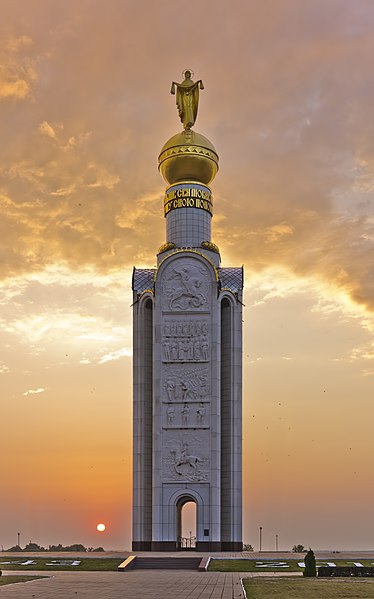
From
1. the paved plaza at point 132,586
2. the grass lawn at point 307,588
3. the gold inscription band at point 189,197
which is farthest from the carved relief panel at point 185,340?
the grass lawn at point 307,588

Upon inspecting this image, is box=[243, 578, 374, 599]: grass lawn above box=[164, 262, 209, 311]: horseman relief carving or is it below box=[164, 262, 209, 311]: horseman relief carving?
below

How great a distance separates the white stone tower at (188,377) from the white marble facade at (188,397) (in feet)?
0.18

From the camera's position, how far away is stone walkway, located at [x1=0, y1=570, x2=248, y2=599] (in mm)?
20016

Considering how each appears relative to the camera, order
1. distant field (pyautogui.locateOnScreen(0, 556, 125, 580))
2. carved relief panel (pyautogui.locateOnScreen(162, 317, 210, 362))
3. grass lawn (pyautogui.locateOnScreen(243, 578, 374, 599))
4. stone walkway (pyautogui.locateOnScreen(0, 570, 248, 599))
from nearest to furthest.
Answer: grass lawn (pyautogui.locateOnScreen(243, 578, 374, 599)), stone walkway (pyautogui.locateOnScreen(0, 570, 248, 599)), distant field (pyautogui.locateOnScreen(0, 556, 125, 580)), carved relief panel (pyautogui.locateOnScreen(162, 317, 210, 362))

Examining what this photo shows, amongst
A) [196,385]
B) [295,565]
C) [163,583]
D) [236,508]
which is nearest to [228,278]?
[196,385]

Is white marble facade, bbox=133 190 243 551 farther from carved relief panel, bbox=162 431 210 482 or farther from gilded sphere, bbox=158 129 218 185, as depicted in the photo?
gilded sphere, bbox=158 129 218 185

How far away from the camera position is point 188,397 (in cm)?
4281

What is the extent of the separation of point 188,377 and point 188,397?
1.10 meters

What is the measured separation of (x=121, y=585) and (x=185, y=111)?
3111 cm

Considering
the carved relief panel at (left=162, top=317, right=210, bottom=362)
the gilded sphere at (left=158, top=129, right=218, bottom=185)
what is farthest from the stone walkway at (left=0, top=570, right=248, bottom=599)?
the gilded sphere at (left=158, top=129, right=218, bottom=185)

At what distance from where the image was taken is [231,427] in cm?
4312

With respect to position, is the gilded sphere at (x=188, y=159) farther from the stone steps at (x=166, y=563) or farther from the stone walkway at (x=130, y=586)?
the stone walkway at (x=130, y=586)

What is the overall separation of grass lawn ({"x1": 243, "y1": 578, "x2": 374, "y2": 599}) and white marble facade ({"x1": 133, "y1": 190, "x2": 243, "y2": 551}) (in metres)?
16.2

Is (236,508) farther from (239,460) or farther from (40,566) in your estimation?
(40,566)
